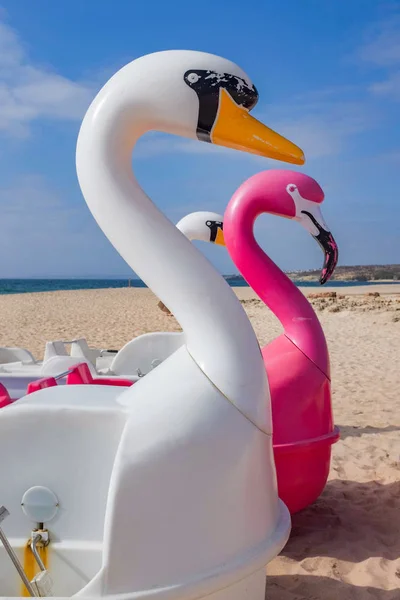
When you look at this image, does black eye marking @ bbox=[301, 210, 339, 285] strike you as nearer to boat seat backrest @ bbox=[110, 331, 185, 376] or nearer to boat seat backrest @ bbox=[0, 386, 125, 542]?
boat seat backrest @ bbox=[0, 386, 125, 542]

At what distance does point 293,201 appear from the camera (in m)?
3.70

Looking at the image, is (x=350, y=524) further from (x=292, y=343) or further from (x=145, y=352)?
(x=145, y=352)

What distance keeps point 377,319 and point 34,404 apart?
49.3 ft

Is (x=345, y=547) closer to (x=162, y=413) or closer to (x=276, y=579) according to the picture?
(x=276, y=579)

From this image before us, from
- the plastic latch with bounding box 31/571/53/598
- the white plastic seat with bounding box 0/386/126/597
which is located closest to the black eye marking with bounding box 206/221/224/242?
the white plastic seat with bounding box 0/386/126/597

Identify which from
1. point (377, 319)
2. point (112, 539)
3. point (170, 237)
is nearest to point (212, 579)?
point (112, 539)

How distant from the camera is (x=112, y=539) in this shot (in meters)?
1.83

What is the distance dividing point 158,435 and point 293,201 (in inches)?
83.7

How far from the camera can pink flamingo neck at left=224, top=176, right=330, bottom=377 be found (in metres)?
3.70

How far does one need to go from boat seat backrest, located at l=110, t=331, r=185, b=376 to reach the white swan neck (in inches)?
138

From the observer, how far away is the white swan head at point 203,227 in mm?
5707

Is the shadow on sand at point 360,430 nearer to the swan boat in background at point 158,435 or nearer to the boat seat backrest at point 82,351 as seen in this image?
the boat seat backrest at point 82,351

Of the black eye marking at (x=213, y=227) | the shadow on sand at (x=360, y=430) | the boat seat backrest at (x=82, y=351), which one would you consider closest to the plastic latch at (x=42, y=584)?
the shadow on sand at (x=360, y=430)

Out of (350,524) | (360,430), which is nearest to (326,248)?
(350,524)
